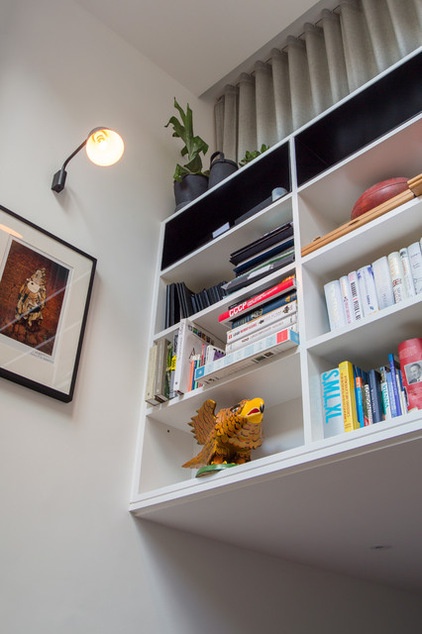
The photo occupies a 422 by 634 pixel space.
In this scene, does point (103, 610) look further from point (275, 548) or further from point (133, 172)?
point (133, 172)

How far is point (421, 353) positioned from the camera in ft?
4.34

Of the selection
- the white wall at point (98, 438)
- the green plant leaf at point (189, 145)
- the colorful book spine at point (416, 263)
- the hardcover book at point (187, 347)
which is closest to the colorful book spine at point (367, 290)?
the colorful book spine at point (416, 263)

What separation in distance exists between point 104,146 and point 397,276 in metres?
1.12

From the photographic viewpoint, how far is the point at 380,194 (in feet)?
5.48

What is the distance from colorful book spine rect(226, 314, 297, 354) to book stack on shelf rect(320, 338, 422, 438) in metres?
0.22

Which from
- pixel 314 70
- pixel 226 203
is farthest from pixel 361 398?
pixel 314 70

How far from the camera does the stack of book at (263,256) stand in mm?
1846

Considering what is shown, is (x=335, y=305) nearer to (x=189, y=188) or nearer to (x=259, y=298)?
(x=259, y=298)

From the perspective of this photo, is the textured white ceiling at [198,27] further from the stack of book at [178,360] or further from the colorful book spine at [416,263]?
the colorful book spine at [416,263]

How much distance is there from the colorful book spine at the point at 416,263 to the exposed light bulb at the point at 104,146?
3.55 feet

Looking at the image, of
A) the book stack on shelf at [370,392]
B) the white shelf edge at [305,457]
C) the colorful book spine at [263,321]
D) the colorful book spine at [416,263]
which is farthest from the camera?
the colorful book spine at [263,321]

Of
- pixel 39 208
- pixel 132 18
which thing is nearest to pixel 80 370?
pixel 39 208

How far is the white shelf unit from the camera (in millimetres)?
1400

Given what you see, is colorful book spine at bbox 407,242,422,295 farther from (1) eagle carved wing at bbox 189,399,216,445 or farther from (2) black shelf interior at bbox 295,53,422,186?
(1) eagle carved wing at bbox 189,399,216,445
